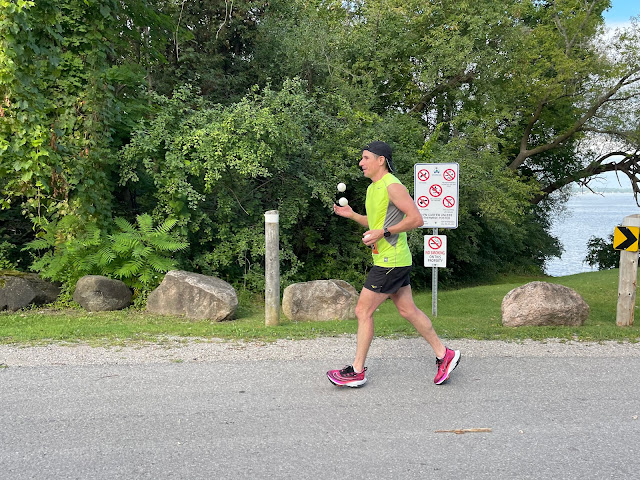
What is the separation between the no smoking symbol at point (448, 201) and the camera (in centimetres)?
977

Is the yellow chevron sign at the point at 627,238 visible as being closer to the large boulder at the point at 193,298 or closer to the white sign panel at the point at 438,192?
the white sign panel at the point at 438,192

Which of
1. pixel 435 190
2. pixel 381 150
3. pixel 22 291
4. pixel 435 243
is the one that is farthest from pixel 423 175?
pixel 22 291

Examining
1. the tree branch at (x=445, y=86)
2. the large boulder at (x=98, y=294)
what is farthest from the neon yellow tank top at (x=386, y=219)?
the tree branch at (x=445, y=86)

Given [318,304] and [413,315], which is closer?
[413,315]

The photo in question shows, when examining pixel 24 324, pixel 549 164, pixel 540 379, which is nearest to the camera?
Result: pixel 540 379

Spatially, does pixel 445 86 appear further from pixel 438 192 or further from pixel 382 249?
pixel 382 249

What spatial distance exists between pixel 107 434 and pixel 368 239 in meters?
2.51

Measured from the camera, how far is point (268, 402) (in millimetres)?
4836

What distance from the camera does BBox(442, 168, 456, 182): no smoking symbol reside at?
384 inches

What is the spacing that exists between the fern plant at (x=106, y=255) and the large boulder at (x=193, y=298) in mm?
852

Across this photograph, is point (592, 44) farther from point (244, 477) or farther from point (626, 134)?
point (244, 477)

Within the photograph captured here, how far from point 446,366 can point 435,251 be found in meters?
4.67

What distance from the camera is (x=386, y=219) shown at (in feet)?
17.4

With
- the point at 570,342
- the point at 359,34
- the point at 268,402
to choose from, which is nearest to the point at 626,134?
the point at 359,34
